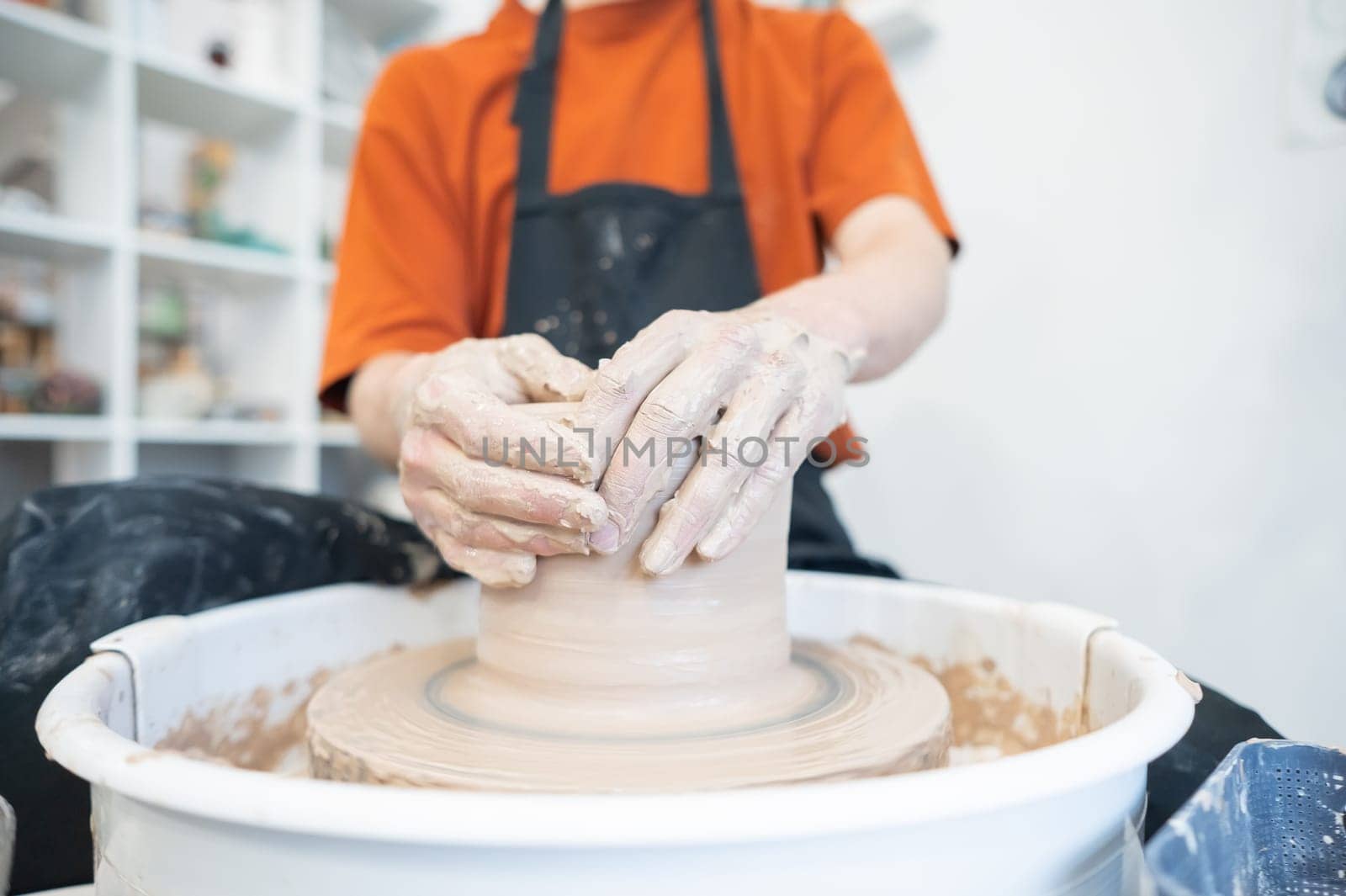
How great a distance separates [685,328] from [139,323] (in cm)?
246

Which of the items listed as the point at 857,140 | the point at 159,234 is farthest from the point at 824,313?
the point at 159,234

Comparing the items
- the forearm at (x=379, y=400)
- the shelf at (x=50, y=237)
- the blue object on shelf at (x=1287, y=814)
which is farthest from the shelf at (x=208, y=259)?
the blue object on shelf at (x=1287, y=814)

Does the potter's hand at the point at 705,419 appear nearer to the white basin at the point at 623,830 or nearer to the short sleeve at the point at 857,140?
the white basin at the point at 623,830

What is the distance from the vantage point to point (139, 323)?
2.44m

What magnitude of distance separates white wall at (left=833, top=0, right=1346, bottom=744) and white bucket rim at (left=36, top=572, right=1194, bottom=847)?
4.57 feet

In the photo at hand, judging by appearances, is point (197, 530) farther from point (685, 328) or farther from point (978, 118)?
point (978, 118)

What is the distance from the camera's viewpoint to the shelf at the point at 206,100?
7.25 ft

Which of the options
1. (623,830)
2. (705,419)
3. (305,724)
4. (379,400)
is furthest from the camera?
(379,400)

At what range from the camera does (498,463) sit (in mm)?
631

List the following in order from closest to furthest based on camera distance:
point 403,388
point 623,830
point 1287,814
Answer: point 623,830 → point 1287,814 → point 403,388

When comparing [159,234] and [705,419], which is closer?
[705,419]

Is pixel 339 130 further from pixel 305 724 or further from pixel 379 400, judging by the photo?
pixel 305 724

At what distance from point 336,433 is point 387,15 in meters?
1.51

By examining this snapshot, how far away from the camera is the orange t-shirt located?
50.8 inches
